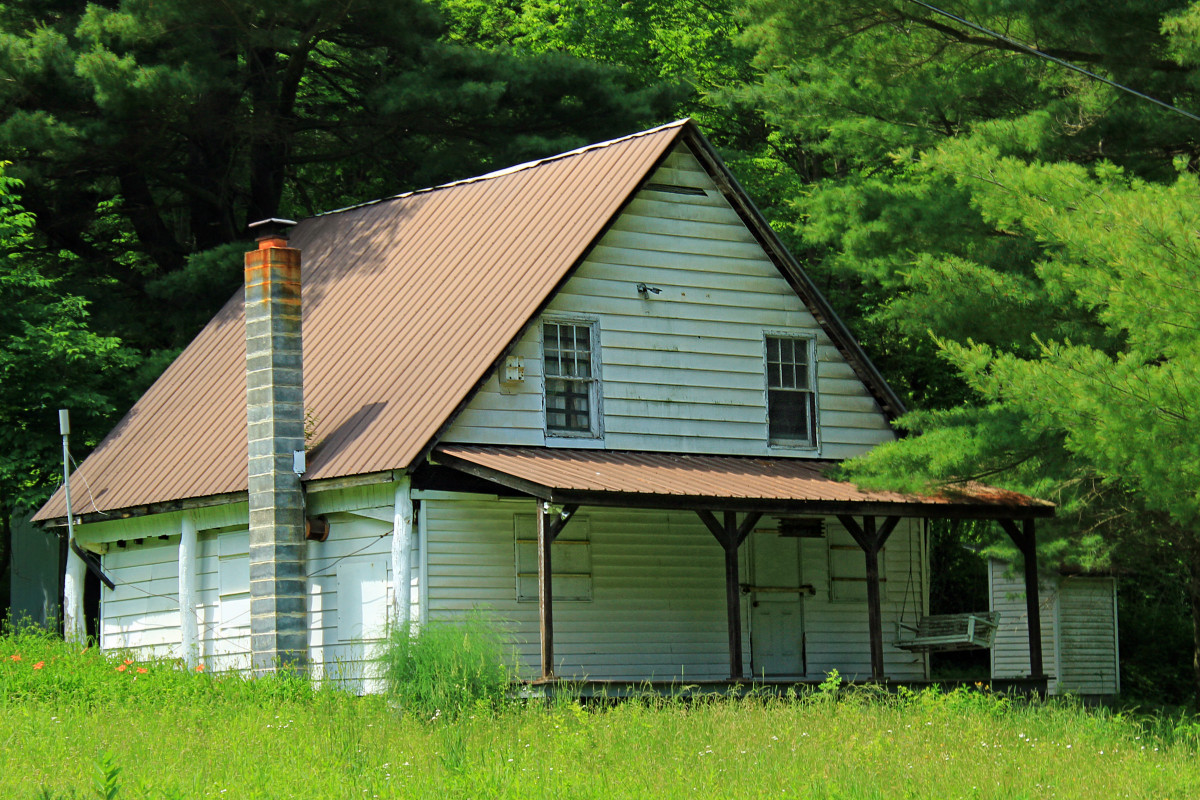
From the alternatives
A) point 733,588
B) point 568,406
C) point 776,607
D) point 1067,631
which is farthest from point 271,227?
point 1067,631

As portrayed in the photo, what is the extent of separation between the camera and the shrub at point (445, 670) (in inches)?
611

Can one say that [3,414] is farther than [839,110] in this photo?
Yes

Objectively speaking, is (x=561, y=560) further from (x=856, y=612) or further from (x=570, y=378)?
(x=856, y=612)

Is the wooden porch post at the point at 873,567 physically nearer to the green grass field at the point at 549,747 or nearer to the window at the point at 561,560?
the green grass field at the point at 549,747

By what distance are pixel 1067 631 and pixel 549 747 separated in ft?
55.3

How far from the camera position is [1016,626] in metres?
28.2

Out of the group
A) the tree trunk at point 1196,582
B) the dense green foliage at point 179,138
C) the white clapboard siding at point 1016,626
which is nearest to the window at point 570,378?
the tree trunk at point 1196,582

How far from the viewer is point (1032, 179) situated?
17.0m

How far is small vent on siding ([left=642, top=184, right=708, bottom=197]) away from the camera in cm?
2066

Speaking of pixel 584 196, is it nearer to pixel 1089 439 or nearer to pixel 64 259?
pixel 1089 439

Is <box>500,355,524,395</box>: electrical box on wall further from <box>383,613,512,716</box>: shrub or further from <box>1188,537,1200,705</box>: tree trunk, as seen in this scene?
<box>1188,537,1200,705</box>: tree trunk

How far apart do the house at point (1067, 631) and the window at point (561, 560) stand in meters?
10.6

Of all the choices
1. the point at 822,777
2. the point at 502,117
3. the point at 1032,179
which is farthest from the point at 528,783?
the point at 502,117

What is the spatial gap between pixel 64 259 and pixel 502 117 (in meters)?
8.95
